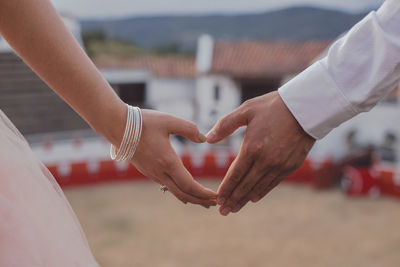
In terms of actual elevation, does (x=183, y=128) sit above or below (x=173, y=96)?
above

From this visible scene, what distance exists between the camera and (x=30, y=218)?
59 centimetres

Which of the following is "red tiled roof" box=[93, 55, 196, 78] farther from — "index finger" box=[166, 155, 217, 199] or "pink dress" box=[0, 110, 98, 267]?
"pink dress" box=[0, 110, 98, 267]

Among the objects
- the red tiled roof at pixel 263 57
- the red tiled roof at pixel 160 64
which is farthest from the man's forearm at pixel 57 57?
the red tiled roof at pixel 160 64

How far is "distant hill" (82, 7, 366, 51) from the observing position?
12.7m

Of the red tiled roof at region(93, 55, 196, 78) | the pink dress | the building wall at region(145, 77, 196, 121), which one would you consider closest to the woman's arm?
the pink dress

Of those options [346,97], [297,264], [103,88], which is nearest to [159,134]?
[103,88]

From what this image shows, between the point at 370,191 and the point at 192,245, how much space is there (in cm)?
261

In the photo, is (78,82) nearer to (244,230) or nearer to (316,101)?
(316,101)

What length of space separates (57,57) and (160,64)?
441 inches

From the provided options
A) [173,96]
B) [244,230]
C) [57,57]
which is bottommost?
[173,96]

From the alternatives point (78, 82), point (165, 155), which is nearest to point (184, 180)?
point (165, 155)

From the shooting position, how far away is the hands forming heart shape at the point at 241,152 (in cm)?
85

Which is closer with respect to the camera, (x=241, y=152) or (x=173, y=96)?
(x=241, y=152)

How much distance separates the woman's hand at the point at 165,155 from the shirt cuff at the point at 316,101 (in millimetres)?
223
